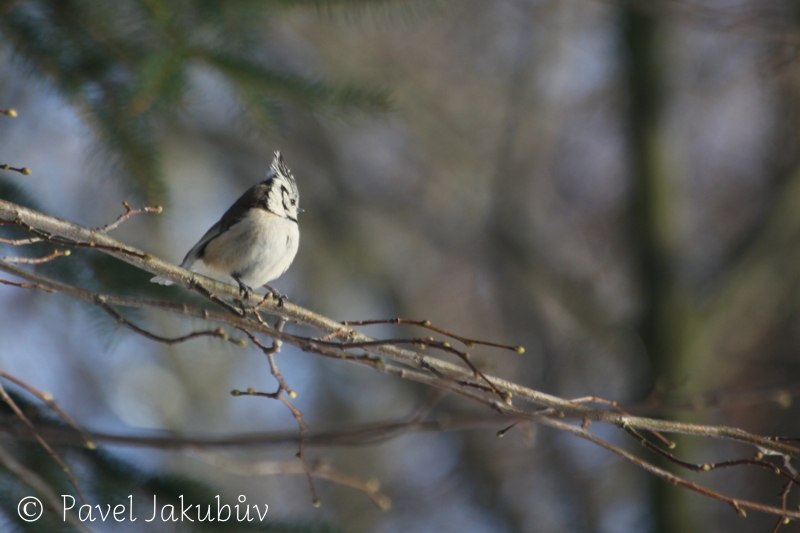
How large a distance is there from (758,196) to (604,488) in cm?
370

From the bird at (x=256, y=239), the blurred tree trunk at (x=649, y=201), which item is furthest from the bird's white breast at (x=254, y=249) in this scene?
the blurred tree trunk at (x=649, y=201)

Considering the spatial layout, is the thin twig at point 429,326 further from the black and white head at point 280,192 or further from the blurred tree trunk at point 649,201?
the blurred tree trunk at point 649,201

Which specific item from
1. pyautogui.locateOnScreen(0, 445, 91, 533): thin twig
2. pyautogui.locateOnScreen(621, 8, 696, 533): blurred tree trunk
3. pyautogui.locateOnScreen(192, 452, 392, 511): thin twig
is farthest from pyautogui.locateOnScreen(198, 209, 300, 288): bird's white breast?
pyautogui.locateOnScreen(621, 8, 696, 533): blurred tree trunk

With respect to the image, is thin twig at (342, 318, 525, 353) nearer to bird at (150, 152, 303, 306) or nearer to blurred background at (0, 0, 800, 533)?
bird at (150, 152, 303, 306)

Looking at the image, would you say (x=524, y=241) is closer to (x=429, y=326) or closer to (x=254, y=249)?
(x=254, y=249)

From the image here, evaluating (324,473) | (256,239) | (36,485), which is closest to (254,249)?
(256,239)

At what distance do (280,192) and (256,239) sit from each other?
0.39 meters

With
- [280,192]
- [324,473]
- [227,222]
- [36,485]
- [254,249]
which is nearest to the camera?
[36,485]

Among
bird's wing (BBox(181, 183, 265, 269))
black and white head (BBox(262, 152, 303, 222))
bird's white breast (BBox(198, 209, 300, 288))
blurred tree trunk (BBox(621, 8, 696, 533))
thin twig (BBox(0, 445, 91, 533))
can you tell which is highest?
blurred tree trunk (BBox(621, 8, 696, 533))

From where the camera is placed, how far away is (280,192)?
10.9 ft

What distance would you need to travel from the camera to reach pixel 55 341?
728 centimetres

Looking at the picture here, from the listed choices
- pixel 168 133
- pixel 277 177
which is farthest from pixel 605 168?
pixel 277 177

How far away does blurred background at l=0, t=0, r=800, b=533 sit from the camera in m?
6.08

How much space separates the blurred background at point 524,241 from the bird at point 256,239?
1.42m
